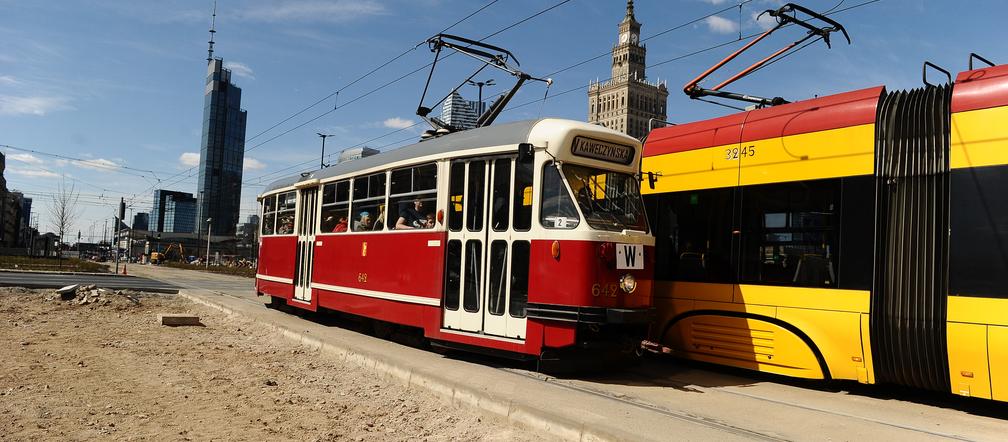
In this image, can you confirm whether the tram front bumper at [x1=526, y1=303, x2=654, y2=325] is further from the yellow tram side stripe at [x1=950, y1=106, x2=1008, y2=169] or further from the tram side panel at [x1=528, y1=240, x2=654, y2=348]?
the yellow tram side stripe at [x1=950, y1=106, x2=1008, y2=169]

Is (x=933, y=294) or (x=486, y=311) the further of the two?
(x=486, y=311)

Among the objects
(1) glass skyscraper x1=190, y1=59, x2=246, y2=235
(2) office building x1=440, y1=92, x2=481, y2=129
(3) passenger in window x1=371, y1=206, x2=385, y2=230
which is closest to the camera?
(3) passenger in window x1=371, y1=206, x2=385, y2=230

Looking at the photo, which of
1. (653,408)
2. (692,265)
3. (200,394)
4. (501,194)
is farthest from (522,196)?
(200,394)

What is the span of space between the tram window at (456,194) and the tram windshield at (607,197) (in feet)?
5.46

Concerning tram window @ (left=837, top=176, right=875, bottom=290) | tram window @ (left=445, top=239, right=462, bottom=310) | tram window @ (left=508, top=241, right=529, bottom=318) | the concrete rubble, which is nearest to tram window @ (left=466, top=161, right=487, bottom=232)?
tram window @ (left=445, top=239, right=462, bottom=310)

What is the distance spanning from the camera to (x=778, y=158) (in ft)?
27.2

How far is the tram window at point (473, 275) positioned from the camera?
8.73m

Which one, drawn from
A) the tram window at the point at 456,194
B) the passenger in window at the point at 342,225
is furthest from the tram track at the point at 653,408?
the passenger in window at the point at 342,225

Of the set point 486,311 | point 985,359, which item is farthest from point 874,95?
point 486,311

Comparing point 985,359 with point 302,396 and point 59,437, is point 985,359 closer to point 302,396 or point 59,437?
point 302,396

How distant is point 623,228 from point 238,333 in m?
8.34

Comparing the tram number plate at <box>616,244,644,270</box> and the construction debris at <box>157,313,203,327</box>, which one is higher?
the tram number plate at <box>616,244,644,270</box>

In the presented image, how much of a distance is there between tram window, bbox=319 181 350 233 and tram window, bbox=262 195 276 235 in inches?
140

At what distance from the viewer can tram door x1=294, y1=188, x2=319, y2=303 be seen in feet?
44.5
